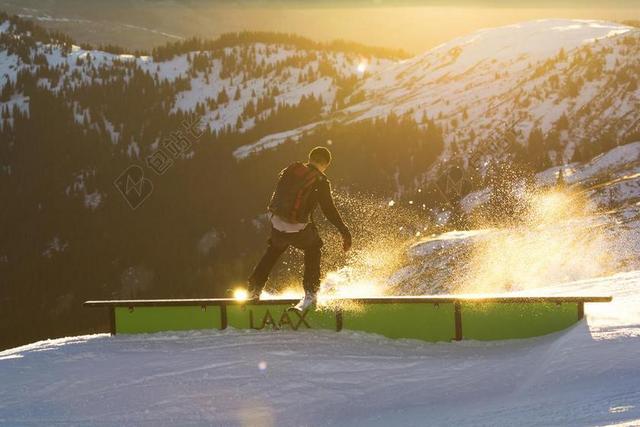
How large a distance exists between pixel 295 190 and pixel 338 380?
3152mm

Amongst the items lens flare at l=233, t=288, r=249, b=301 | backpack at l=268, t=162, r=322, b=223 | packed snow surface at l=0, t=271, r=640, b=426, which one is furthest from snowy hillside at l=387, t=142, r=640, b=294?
backpack at l=268, t=162, r=322, b=223

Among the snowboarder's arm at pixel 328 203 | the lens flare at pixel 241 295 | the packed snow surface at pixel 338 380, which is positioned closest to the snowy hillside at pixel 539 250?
the lens flare at pixel 241 295

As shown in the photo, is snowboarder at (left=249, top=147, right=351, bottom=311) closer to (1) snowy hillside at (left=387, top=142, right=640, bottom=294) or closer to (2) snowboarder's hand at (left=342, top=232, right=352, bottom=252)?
(2) snowboarder's hand at (left=342, top=232, right=352, bottom=252)

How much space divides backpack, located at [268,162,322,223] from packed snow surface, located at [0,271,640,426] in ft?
7.40

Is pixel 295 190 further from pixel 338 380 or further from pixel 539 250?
pixel 539 250

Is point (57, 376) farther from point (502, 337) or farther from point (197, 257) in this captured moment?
point (197, 257)

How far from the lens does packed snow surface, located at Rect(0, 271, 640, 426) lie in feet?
25.9

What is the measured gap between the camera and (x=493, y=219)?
78000 mm

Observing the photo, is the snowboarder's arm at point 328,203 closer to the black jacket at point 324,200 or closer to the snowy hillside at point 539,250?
the black jacket at point 324,200

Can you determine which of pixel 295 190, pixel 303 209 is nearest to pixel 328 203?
pixel 303 209

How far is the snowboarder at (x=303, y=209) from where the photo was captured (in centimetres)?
1079

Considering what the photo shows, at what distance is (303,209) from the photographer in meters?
10.8

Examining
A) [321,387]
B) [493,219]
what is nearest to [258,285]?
[321,387]

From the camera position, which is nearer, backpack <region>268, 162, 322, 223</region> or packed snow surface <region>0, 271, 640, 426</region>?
packed snow surface <region>0, 271, 640, 426</region>
